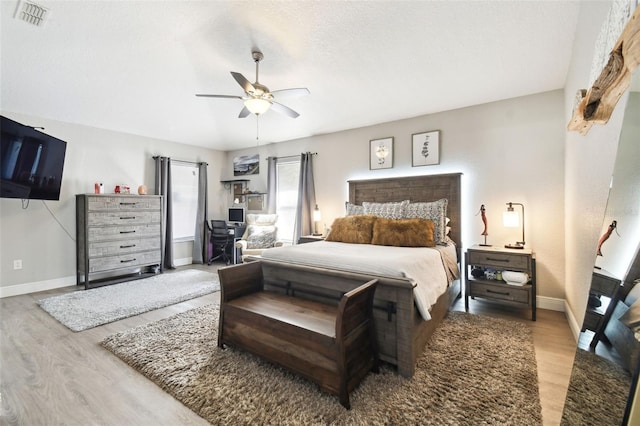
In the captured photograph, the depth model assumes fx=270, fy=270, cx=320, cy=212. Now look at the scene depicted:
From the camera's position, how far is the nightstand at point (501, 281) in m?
2.84

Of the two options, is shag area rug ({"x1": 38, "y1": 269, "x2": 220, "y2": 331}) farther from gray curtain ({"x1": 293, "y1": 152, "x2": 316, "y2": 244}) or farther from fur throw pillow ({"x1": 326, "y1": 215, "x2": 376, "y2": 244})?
fur throw pillow ({"x1": 326, "y1": 215, "x2": 376, "y2": 244})

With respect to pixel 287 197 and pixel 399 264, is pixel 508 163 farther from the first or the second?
pixel 287 197

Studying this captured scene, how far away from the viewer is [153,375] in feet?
6.23

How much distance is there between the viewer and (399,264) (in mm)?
1974

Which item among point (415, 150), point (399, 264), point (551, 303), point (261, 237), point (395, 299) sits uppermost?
point (415, 150)

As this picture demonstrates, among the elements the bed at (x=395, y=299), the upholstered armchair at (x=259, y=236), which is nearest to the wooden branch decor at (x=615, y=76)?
the bed at (x=395, y=299)

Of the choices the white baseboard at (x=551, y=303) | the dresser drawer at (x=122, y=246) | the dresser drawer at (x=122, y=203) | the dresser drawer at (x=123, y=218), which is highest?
the dresser drawer at (x=122, y=203)

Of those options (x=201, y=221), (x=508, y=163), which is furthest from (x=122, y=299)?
(x=508, y=163)

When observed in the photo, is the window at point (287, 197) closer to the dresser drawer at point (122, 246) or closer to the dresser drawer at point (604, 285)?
the dresser drawer at point (122, 246)

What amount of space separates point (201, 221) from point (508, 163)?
18.8 feet

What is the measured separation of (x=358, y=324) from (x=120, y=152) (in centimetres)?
524

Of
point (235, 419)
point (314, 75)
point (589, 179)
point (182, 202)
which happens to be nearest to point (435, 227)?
point (589, 179)

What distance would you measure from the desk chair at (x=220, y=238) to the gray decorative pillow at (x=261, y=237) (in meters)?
0.86

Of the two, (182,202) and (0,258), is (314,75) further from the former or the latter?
(0,258)
